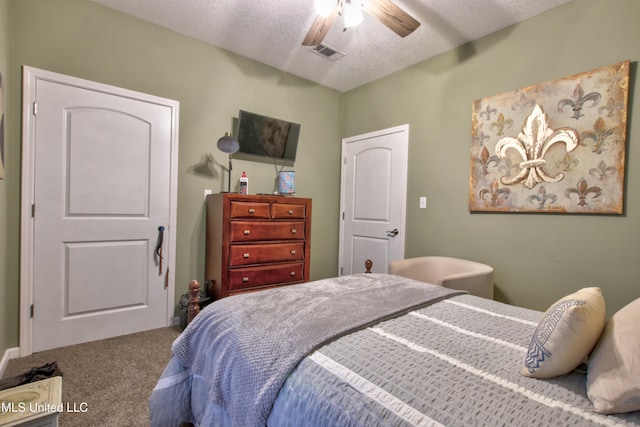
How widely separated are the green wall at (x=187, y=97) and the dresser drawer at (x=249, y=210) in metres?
0.52

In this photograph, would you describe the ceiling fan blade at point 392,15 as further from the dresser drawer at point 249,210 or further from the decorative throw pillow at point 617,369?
the decorative throw pillow at point 617,369

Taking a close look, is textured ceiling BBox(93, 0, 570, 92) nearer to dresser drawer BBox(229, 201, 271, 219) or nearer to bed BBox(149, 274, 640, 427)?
dresser drawer BBox(229, 201, 271, 219)

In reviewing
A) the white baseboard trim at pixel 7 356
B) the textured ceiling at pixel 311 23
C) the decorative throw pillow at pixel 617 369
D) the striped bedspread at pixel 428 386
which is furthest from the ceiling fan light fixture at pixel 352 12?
the white baseboard trim at pixel 7 356

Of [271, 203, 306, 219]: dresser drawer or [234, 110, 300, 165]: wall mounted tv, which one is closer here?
[271, 203, 306, 219]: dresser drawer

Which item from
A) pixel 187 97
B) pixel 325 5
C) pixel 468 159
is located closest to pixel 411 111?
pixel 468 159

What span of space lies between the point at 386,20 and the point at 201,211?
2317 millimetres

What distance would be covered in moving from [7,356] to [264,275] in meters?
1.90

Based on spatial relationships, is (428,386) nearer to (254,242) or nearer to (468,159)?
(254,242)

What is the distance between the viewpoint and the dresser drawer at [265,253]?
2.74 meters

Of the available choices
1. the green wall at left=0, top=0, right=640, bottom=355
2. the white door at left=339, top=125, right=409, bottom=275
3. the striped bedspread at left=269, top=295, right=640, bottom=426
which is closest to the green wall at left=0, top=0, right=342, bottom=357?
the green wall at left=0, top=0, right=640, bottom=355

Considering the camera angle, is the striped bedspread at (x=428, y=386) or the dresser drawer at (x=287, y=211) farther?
the dresser drawer at (x=287, y=211)

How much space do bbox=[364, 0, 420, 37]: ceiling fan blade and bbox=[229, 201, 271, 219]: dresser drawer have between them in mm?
1789

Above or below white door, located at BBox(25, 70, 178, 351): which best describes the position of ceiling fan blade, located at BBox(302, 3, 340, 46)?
above

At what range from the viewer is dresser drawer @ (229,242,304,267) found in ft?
9.00
